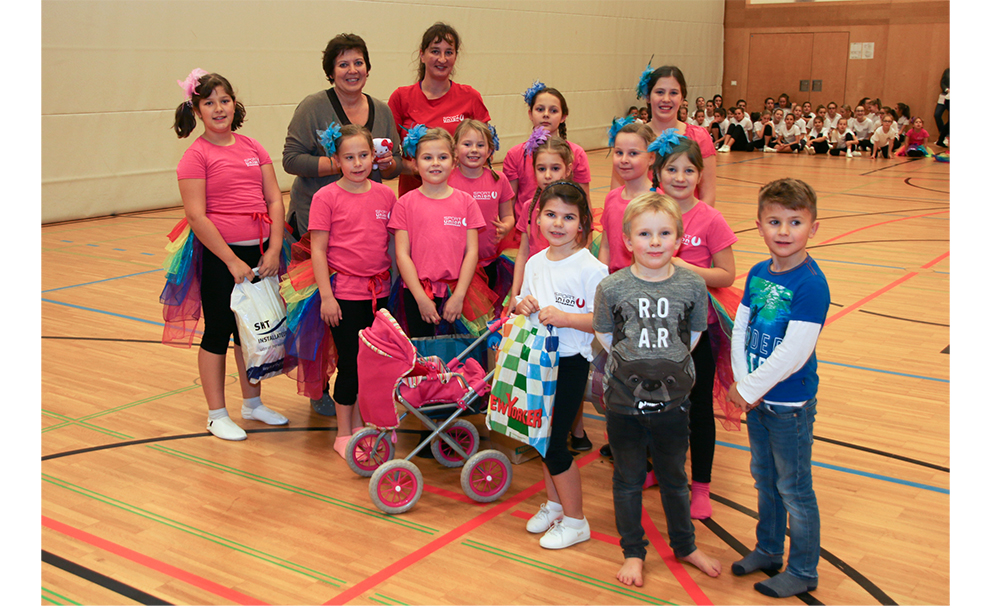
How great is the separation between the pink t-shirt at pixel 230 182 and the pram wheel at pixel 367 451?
1007 mm

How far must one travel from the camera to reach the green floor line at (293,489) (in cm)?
278

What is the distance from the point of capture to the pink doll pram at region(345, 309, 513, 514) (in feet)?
9.42

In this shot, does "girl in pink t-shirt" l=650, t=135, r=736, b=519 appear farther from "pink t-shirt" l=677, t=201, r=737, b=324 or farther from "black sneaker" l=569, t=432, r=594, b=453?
"black sneaker" l=569, t=432, r=594, b=453

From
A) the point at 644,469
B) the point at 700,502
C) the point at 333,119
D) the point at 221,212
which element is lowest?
the point at 700,502

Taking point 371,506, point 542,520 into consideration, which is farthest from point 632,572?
point 371,506

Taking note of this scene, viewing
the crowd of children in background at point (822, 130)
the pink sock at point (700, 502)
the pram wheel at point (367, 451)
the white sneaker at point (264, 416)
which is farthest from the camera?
the crowd of children in background at point (822, 130)

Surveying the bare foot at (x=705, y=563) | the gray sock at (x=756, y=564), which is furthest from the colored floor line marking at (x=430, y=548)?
the gray sock at (x=756, y=564)

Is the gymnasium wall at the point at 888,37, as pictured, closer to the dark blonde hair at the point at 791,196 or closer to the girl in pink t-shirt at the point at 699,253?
the girl in pink t-shirt at the point at 699,253

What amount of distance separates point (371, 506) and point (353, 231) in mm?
1064

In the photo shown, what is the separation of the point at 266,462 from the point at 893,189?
9921mm

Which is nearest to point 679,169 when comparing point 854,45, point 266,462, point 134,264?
point 266,462

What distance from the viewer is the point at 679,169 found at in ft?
9.03

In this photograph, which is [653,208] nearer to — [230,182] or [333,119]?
[333,119]

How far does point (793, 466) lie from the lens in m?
2.28
